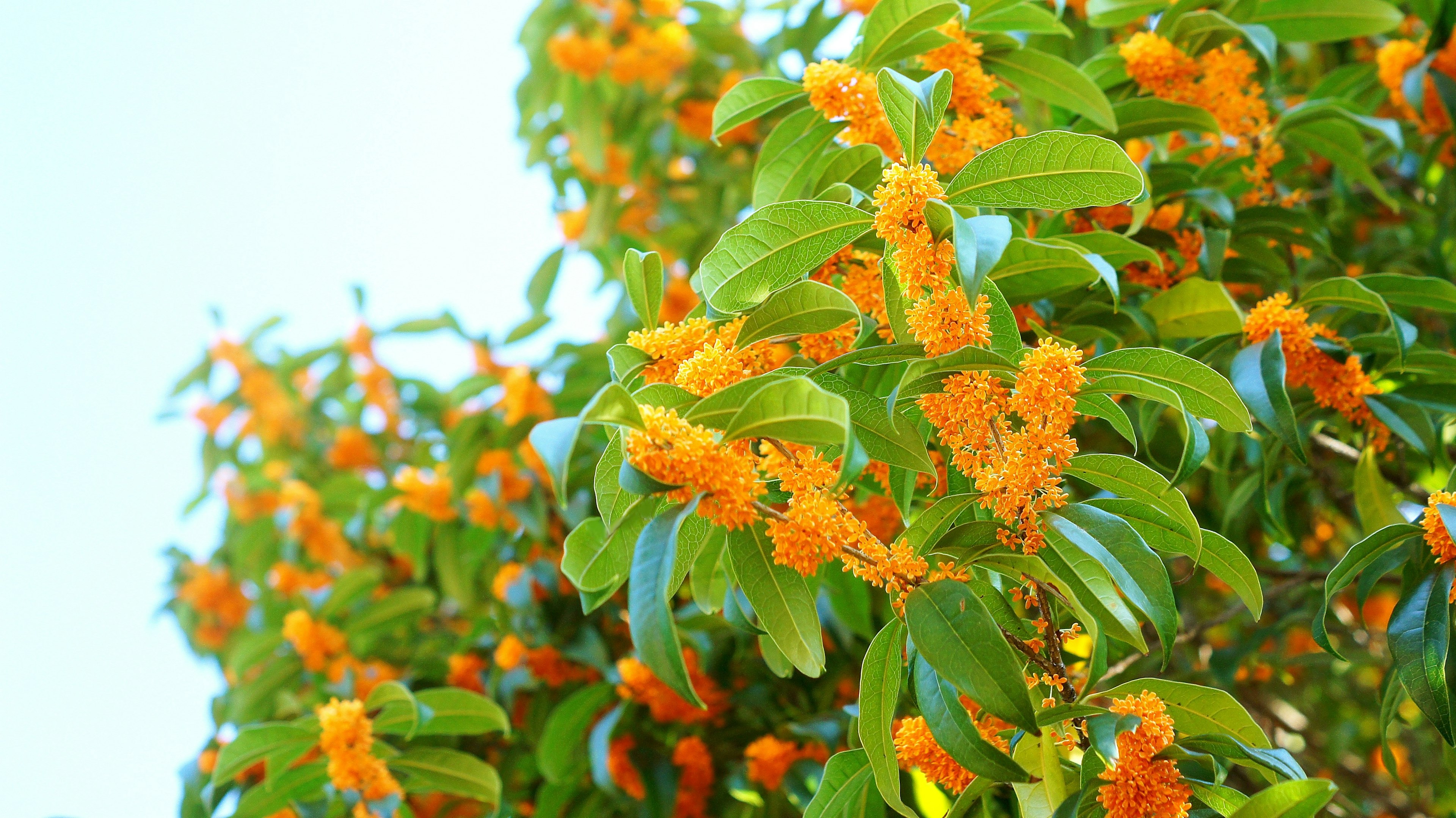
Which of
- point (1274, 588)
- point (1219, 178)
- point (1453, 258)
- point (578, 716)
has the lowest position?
point (1274, 588)

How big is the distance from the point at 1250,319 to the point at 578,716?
1.37 meters

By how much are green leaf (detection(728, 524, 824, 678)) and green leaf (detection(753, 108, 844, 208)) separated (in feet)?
1.84

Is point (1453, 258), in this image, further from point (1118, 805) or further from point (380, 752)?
point (380, 752)

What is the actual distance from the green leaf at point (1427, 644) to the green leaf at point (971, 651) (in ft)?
1.46

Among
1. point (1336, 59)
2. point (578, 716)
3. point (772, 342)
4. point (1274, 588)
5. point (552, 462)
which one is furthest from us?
point (1336, 59)

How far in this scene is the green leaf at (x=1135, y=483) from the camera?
960mm

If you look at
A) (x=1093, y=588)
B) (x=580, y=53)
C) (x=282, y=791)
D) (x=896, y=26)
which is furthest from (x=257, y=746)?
(x=580, y=53)

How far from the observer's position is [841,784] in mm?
1080

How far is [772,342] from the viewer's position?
1.04 metres

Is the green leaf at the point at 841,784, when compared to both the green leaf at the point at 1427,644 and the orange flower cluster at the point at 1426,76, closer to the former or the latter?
the green leaf at the point at 1427,644

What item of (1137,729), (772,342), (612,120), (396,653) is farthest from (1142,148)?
(396,653)

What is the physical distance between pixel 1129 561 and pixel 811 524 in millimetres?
296

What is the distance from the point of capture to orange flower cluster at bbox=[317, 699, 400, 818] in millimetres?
1563

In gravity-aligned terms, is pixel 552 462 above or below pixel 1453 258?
above
